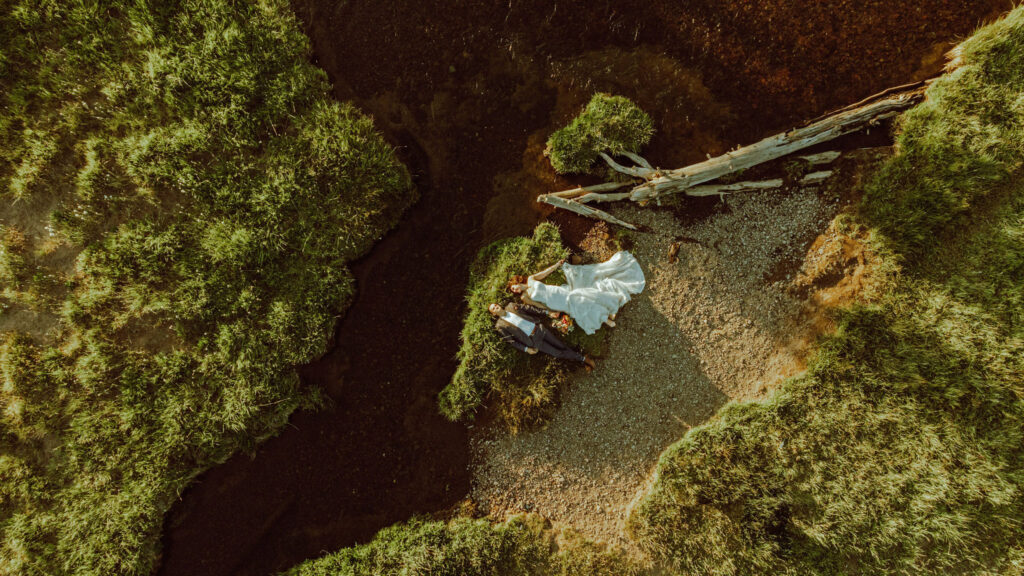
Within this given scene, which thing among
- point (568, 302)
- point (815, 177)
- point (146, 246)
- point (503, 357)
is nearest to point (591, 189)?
point (568, 302)

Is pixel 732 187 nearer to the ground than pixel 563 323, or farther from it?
farther from it

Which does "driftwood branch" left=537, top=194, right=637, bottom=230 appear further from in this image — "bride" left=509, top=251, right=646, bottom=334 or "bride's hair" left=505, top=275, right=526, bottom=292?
"bride's hair" left=505, top=275, right=526, bottom=292

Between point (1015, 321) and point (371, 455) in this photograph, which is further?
point (371, 455)

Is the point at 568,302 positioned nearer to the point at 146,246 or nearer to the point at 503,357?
the point at 503,357

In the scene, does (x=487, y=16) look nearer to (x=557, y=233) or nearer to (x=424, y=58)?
(x=424, y=58)

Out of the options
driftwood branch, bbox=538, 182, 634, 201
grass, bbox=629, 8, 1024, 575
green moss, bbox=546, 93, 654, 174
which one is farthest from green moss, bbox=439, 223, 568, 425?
grass, bbox=629, 8, 1024, 575

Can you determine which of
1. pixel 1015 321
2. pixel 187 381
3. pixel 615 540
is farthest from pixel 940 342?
pixel 187 381
